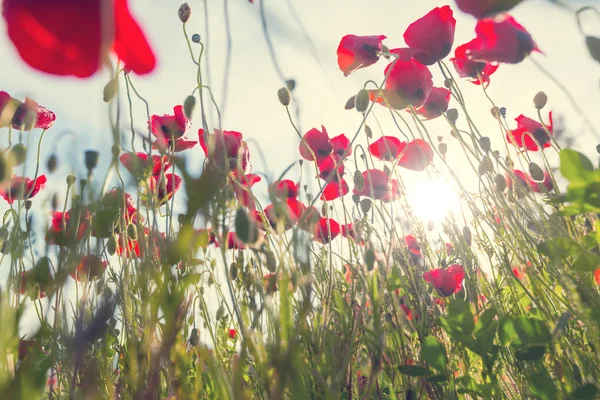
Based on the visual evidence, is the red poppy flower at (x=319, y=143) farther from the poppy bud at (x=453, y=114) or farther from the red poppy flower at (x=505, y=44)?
the red poppy flower at (x=505, y=44)

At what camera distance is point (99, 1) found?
1.08 ft

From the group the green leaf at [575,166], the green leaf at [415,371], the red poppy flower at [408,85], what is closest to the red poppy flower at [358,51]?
the red poppy flower at [408,85]

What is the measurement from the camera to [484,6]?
0.67m

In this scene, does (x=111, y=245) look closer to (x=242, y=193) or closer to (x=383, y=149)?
(x=242, y=193)

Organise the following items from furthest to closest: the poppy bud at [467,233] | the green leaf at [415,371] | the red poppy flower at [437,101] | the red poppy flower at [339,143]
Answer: the red poppy flower at [339,143], the poppy bud at [467,233], the red poppy flower at [437,101], the green leaf at [415,371]

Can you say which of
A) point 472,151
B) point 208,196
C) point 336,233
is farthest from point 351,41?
point 208,196

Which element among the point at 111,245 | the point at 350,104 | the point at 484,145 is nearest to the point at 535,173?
the point at 484,145

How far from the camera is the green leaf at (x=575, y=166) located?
683 mm

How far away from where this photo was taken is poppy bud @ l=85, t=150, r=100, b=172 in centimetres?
93

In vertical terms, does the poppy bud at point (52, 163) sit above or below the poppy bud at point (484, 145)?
above

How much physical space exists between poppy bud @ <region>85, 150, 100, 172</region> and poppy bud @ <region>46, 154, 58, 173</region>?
1.51 ft

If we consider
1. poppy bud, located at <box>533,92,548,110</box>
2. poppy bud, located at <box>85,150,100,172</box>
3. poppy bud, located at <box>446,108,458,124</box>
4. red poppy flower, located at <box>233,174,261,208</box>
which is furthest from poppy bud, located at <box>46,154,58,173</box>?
poppy bud, located at <box>533,92,548,110</box>

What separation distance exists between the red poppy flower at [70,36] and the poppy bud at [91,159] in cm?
61

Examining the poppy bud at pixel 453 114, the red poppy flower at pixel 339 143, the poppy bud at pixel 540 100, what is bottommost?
the poppy bud at pixel 540 100
